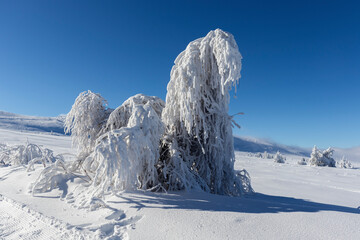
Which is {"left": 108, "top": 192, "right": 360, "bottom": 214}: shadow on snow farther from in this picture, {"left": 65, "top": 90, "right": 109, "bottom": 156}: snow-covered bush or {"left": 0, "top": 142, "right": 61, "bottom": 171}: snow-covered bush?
{"left": 0, "top": 142, "right": 61, "bottom": 171}: snow-covered bush

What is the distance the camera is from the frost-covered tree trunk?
4906 mm

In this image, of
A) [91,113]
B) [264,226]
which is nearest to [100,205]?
[264,226]

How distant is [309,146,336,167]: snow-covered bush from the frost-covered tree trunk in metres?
22.5

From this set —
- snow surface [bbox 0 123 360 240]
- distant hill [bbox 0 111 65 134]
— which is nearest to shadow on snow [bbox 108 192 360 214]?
snow surface [bbox 0 123 360 240]

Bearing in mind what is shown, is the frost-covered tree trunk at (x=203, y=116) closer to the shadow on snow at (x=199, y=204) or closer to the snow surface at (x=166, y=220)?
the shadow on snow at (x=199, y=204)

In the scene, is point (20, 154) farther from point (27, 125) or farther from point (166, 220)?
point (27, 125)

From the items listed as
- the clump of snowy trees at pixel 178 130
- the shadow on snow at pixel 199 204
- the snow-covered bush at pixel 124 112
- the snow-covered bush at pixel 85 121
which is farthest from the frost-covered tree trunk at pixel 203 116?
the snow-covered bush at pixel 85 121

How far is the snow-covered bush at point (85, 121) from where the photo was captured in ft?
19.8

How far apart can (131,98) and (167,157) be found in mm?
2058

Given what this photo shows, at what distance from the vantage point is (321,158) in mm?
23188

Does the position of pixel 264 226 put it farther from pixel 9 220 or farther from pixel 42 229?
pixel 9 220

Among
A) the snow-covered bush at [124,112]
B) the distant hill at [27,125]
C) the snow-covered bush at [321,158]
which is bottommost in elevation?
the distant hill at [27,125]

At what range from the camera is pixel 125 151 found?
3779mm

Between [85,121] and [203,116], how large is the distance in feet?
11.9
